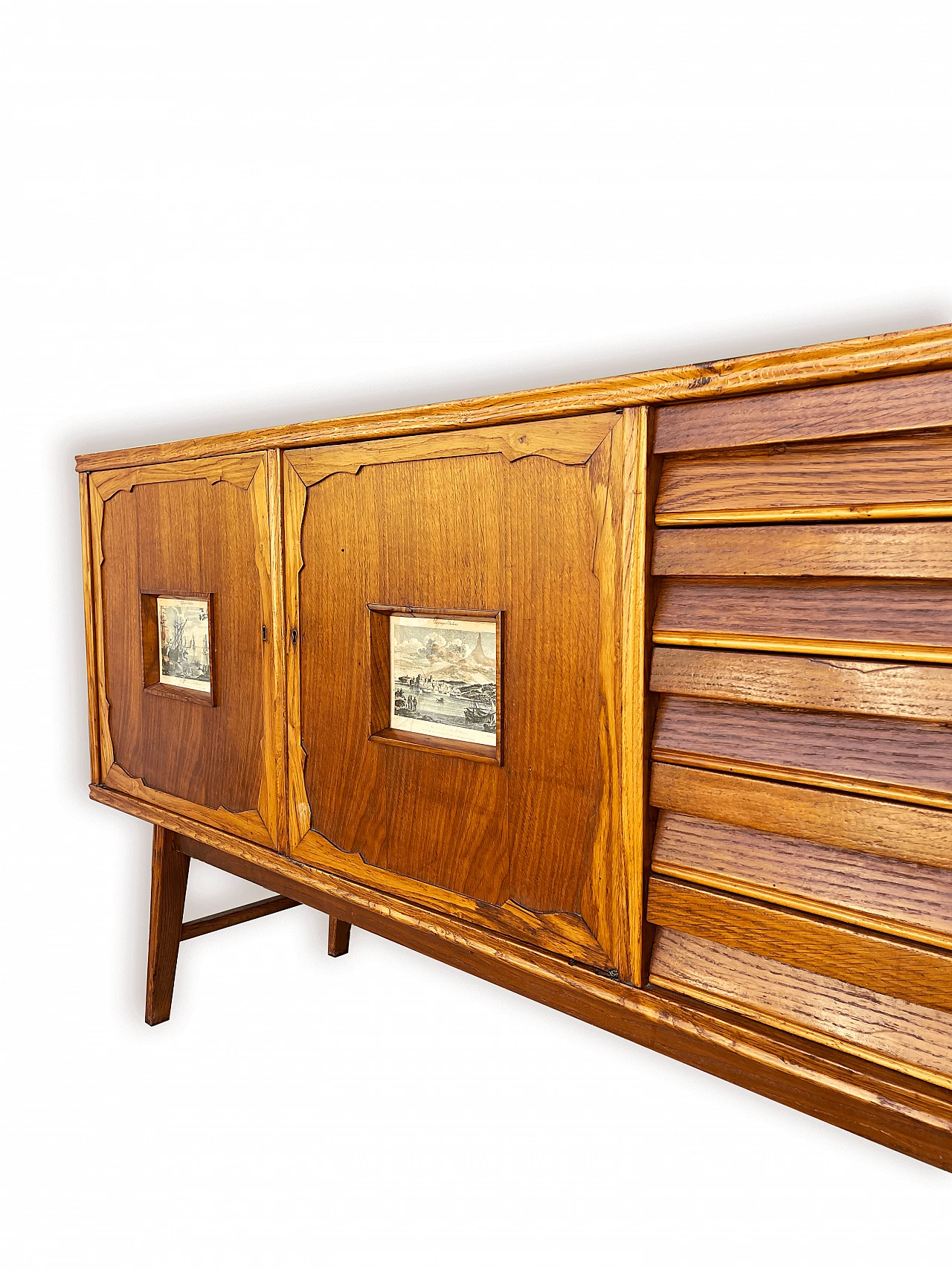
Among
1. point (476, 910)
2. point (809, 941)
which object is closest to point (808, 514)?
point (809, 941)

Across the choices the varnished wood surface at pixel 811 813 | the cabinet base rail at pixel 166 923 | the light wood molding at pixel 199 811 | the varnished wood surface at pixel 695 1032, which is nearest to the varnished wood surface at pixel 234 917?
the cabinet base rail at pixel 166 923

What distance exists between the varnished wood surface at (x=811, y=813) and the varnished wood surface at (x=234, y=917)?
6.42 ft

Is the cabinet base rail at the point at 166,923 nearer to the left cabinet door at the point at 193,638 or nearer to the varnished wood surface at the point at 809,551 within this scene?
the left cabinet door at the point at 193,638

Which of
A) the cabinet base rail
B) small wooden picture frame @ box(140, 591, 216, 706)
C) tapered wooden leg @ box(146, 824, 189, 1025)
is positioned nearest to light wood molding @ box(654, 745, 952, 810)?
small wooden picture frame @ box(140, 591, 216, 706)

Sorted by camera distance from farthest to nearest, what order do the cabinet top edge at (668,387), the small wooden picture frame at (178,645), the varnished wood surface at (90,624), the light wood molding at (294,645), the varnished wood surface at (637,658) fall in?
the varnished wood surface at (90,624)
the small wooden picture frame at (178,645)
the light wood molding at (294,645)
the varnished wood surface at (637,658)
the cabinet top edge at (668,387)

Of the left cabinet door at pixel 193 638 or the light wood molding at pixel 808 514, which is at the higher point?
the light wood molding at pixel 808 514

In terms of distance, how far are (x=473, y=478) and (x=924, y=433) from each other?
80cm

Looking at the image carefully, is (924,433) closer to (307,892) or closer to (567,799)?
(567,799)

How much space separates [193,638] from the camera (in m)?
2.50

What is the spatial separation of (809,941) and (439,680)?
2.82ft

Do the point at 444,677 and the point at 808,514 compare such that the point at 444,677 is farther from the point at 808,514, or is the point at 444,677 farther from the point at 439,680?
the point at 808,514

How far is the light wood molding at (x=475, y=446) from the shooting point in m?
1.57

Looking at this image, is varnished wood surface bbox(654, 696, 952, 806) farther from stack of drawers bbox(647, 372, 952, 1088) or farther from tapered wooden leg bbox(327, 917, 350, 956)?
tapered wooden leg bbox(327, 917, 350, 956)

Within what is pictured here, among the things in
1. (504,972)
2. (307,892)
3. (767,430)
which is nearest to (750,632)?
(767,430)
